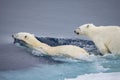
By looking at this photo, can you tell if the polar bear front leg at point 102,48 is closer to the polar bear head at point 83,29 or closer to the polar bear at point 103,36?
the polar bear at point 103,36

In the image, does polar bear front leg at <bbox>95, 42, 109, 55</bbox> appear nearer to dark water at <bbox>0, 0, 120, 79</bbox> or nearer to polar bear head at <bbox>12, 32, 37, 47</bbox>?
dark water at <bbox>0, 0, 120, 79</bbox>

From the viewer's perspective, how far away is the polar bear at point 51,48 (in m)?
1.72

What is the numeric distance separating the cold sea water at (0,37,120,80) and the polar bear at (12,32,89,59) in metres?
0.02

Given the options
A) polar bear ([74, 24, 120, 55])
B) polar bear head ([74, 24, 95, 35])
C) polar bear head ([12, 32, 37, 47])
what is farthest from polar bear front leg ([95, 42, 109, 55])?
polar bear head ([12, 32, 37, 47])

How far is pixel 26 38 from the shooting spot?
5.67 ft

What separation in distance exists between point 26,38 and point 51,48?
16 cm

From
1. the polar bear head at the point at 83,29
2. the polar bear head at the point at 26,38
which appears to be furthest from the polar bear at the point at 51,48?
the polar bear head at the point at 83,29

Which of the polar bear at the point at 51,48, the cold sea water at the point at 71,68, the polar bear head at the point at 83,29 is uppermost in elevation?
the polar bear head at the point at 83,29

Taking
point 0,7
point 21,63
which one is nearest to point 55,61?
point 21,63

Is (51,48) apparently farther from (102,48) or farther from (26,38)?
(102,48)

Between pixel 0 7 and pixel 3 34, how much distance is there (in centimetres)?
16

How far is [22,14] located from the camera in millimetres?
1758

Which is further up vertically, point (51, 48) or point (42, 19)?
point (42, 19)

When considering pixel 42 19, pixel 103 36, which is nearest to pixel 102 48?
pixel 103 36
